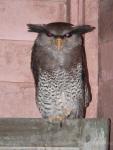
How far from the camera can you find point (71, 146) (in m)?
1.64

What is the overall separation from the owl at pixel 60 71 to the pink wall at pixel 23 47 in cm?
6

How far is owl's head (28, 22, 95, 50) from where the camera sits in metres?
2.00

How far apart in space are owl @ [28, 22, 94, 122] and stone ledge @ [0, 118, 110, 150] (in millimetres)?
340

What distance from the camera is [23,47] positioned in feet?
7.04

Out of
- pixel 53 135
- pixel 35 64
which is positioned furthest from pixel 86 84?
pixel 53 135

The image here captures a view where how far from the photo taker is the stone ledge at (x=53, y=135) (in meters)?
1.64

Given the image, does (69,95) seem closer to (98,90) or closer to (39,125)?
(98,90)

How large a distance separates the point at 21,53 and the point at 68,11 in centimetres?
25

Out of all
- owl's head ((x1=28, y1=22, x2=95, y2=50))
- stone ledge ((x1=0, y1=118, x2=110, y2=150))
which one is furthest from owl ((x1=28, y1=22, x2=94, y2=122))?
stone ledge ((x1=0, y1=118, x2=110, y2=150))

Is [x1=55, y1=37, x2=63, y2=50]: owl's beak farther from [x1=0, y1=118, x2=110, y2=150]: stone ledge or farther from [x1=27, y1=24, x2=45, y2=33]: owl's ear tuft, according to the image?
[x1=0, y1=118, x2=110, y2=150]: stone ledge

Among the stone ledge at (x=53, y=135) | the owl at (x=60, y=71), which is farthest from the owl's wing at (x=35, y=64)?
the stone ledge at (x=53, y=135)

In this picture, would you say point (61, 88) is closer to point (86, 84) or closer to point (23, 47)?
point (86, 84)

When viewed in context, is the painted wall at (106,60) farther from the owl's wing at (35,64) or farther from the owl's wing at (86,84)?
the owl's wing at (35,64)

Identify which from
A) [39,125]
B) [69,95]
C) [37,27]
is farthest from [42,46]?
[39,125]
